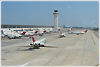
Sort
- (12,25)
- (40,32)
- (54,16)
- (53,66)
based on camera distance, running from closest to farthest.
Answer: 1. (53,66)
2. (40,32)
3. (12,25)
4. (54,16)

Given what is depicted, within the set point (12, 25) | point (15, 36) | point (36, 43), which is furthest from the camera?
point (12, 25)

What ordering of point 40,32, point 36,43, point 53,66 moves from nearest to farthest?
point 53,66 → point 36,43 → point 40,32

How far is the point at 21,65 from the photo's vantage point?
16.5 metres

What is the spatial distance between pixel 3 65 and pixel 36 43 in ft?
38.5

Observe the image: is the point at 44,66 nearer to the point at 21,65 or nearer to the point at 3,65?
the point at 21,65

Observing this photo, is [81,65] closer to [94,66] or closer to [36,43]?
[94,66]

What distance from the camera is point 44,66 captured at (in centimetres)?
1602

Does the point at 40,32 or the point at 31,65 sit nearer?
the point at 31,65

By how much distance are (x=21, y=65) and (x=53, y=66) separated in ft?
16.2

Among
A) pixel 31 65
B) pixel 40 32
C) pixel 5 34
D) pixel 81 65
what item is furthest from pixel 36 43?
pixel 40 32

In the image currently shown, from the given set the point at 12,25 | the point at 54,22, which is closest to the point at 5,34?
the point at 12,25

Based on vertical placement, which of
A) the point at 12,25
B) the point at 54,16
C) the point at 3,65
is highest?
the point at 54,16

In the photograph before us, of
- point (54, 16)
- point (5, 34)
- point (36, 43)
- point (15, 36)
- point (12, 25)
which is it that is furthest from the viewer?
point (54, 16)

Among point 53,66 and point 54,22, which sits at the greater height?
point 54,22
